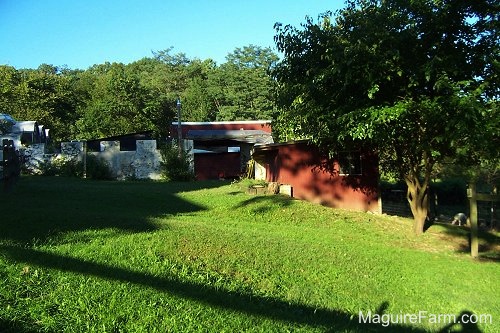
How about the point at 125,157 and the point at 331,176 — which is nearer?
the point at 331,176

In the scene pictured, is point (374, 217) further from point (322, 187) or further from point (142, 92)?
point (142, 92)

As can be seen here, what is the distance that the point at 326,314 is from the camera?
18.2ft

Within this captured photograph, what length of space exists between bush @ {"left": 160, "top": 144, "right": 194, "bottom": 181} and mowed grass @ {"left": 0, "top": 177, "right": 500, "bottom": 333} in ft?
42.2

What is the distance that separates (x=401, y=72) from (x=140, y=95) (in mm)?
37036

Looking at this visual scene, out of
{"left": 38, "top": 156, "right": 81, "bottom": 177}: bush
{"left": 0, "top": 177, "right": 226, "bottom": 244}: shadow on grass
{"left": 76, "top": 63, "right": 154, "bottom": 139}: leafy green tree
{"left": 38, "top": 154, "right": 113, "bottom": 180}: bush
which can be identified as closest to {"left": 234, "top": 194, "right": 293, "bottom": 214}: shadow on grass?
{"left": 0, "top": 177, "right": 226, "bottom": 244}: shadow on grass

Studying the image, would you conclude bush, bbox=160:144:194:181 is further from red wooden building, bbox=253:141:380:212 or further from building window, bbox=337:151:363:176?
building window, bbox=337:151:363:176

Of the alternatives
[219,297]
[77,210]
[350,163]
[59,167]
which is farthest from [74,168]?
[219,297]

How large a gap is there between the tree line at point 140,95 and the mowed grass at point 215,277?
956 inches

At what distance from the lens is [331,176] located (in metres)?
17.3

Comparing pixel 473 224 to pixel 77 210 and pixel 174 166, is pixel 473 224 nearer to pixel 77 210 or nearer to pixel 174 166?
pixel 77 210

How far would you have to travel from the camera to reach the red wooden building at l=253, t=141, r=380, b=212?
1670 centimetres

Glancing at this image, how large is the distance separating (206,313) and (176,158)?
68.2ft

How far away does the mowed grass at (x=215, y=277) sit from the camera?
444 cm

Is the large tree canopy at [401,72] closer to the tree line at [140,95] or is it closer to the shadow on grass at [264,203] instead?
the shadow on grass at [264,203]
